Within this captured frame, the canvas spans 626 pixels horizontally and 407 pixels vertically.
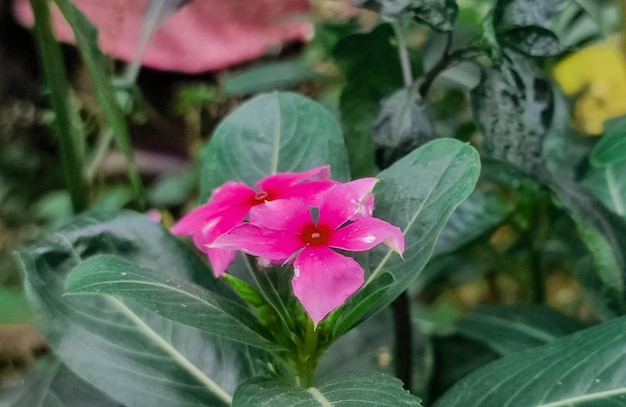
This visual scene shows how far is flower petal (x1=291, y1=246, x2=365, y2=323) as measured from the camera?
14.1 inches

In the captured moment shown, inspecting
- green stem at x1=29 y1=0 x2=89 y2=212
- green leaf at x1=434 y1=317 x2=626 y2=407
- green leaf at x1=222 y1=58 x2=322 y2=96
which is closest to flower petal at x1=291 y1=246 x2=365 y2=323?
green leaf at x1=434 y1=317 x2=626 y2=407

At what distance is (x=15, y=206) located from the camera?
4.05 ft

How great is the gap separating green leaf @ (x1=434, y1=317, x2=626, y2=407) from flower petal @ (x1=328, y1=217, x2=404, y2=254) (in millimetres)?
159

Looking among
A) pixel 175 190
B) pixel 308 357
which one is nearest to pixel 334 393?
pixel 308 357

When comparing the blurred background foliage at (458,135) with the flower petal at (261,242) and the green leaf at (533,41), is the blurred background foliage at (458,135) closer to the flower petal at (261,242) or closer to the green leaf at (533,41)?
the green leaf at (533,41)

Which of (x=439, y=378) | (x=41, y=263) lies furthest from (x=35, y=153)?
(x=439, y=378)

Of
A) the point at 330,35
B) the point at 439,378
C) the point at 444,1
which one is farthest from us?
the point at 330,35

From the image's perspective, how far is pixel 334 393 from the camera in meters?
0.41

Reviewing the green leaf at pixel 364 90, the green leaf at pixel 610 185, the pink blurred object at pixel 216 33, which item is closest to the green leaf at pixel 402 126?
the green leaf at pixel 364 90

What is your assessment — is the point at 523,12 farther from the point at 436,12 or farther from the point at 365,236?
the point at 365,236

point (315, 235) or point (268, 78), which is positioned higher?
point (315, 235)

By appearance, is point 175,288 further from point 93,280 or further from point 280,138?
point 280,138

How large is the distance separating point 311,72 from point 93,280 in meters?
0.66

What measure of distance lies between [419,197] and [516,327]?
0.32m
